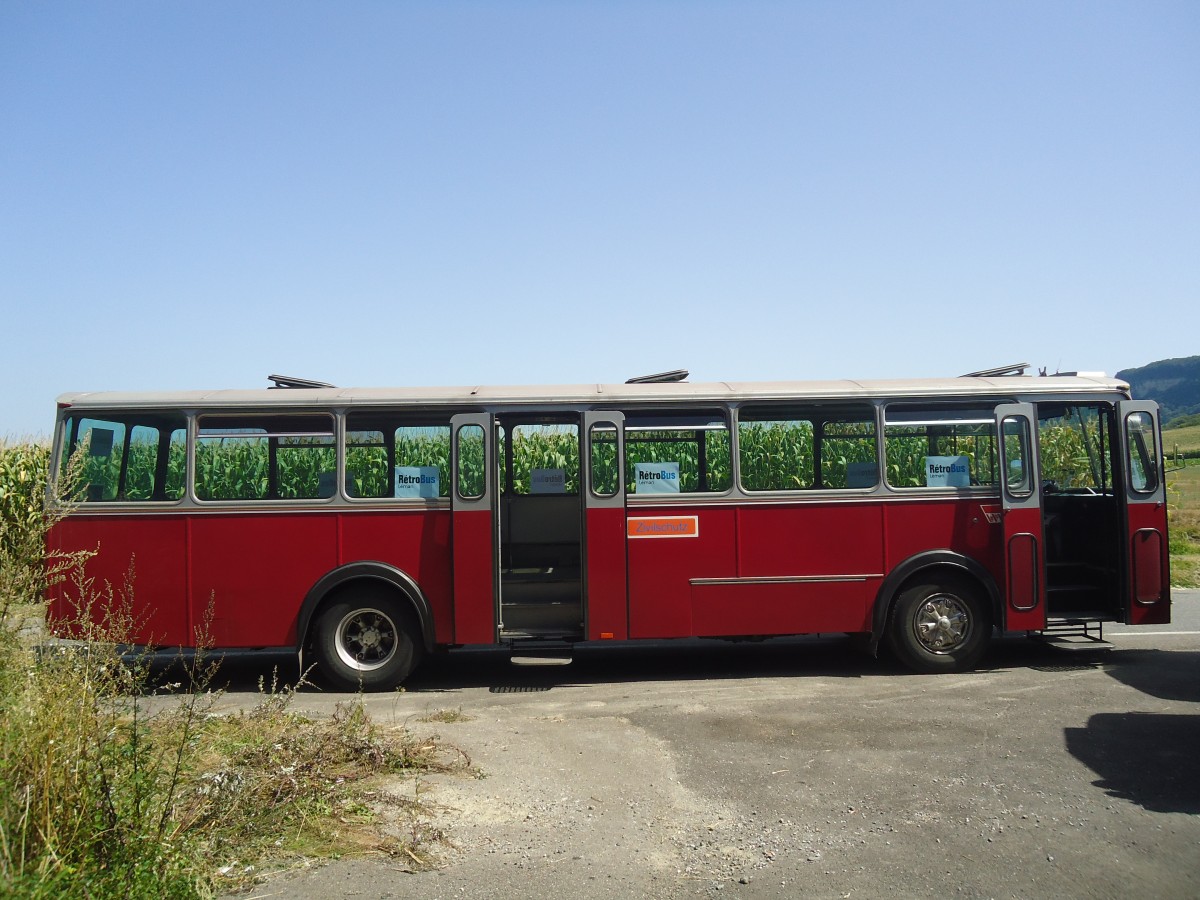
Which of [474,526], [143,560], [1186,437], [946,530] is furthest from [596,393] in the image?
[1186,437]

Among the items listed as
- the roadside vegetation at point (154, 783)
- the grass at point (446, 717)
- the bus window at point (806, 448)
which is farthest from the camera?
the bus window at point (806, 448)

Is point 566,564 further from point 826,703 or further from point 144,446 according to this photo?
point 144,446

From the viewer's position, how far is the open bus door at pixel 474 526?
896 cm

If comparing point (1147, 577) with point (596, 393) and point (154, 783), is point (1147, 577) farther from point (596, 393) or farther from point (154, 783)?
point (154, 783)

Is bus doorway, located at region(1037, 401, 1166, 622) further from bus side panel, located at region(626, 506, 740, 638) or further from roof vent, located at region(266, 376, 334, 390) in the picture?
roof vent, located at region(266, 376, 334, 390)

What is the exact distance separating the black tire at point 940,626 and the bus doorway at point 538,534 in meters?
3.20

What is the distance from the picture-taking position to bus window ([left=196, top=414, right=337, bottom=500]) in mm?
9125

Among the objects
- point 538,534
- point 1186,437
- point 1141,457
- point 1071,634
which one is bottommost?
point 1071,634

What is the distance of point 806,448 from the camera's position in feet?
30.9

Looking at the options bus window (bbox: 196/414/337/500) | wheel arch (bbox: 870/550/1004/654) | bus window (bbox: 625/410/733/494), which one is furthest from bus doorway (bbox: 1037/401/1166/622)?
bus window (bbox: 196/414/337/500)

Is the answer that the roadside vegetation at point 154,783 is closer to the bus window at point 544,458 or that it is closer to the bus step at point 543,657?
the bus step at point 543,657

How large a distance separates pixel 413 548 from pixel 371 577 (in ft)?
1.59

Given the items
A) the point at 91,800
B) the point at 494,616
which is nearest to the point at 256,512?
the point at 494,616

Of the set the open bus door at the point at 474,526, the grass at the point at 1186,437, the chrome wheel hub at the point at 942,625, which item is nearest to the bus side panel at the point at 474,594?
the open bus door at the point at 474,526
